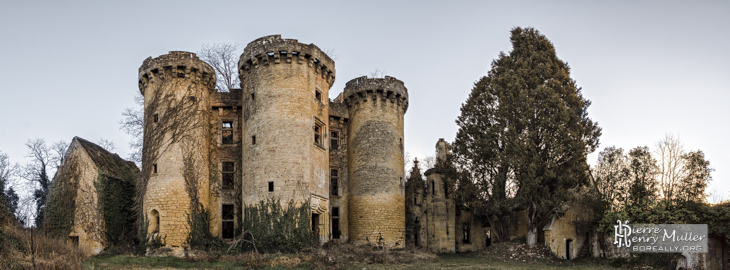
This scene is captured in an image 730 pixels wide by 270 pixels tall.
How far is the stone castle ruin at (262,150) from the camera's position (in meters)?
24.0

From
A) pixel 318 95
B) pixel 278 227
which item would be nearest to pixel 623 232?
pixel 318 95

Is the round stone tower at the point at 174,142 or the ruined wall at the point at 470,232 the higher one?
the round stone tower at the point at 174,142

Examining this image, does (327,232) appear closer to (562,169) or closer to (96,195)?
(96,195)

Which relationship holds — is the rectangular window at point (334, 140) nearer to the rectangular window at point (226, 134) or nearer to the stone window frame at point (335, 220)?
the stone window frame at point (335, 220)

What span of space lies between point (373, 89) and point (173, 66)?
34.8 ft

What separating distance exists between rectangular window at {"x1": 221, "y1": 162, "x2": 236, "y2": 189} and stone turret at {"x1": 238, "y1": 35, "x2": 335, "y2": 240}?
1417 millimetres

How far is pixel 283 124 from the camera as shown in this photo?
962 inches

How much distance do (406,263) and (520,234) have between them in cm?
1055

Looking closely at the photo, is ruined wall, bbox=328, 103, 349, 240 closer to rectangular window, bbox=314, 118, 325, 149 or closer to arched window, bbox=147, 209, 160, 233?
rectangular window, bbox=314, 118, 325, 149

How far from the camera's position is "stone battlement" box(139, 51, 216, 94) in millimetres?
25000

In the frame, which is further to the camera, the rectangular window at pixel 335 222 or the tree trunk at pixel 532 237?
the tree trunk at pixel 532 237

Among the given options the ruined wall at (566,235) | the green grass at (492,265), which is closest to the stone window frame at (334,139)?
the green grass at (492,265)

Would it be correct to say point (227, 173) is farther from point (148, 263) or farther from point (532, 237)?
point (532, 237)

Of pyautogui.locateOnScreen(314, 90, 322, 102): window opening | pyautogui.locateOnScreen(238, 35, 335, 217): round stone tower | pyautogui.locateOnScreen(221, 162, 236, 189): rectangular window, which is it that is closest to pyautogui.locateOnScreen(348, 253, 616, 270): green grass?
pyautogui.locateOnScreen(238, 35, 335, 217): round stone tower
